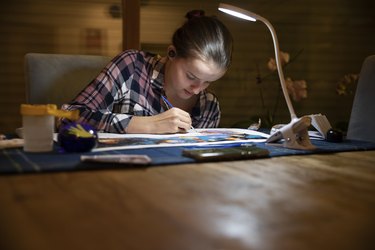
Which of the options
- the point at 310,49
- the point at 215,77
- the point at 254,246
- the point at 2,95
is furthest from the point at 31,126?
the point at 310,49

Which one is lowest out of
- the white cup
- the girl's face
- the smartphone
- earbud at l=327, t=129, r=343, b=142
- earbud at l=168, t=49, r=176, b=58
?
earbud at l=327, t=129, r=343, b=142

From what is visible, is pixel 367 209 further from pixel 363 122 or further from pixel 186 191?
pixel 363 122

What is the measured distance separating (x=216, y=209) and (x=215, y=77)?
105 cm

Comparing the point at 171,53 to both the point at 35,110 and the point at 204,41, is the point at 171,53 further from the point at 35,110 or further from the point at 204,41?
the point at 35,110

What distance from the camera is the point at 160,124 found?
1.31 metres

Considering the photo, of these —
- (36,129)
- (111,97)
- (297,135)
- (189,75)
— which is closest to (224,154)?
(297,135)

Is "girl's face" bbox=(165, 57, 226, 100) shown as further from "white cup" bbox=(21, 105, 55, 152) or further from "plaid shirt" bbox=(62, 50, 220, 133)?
"white cup" bbox=(21, 105, 55, 152)

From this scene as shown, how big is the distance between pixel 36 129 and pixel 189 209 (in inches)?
20.8

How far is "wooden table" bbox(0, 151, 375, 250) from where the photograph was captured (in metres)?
0.44

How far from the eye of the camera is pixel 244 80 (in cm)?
319

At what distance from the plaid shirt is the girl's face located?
3.1 inches

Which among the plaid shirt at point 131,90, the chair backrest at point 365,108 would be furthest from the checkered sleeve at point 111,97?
the chair backrest at point 365,108

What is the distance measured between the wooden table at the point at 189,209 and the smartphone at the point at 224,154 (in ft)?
0.21

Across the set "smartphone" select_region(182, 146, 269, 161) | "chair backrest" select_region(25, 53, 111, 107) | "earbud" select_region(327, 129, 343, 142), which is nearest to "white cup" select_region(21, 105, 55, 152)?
"smartphone" select_region(182, 146, 269, 161)
